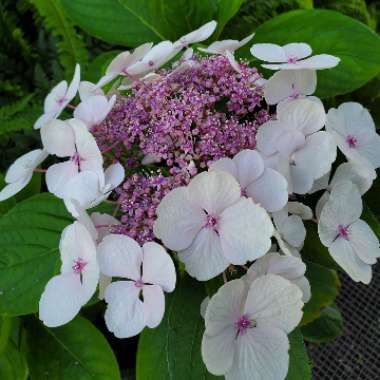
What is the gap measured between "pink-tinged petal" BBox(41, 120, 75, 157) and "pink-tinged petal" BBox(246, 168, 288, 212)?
0.81ft

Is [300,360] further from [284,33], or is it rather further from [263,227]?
[284,33]

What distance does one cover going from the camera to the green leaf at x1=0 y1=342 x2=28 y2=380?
0.96 meters

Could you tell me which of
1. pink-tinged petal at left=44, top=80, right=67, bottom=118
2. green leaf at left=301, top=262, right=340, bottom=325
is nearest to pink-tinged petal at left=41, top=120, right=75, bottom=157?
pink-tinged petal at left=44, top=80, right=67, bottom=118

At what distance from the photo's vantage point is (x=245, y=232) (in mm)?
534

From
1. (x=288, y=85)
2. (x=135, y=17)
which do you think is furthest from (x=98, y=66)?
(x=288, y=85)

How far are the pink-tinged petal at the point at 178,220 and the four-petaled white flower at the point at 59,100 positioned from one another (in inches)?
11.8

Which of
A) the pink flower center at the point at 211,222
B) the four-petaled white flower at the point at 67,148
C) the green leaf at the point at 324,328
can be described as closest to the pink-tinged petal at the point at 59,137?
the four-petaled white flower at the point at 67,148

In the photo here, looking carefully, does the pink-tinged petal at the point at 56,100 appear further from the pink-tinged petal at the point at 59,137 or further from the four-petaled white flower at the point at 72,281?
the four-petaled white flower at the point at 72,281

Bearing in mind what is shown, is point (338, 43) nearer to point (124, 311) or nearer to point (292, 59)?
point (292, 59)

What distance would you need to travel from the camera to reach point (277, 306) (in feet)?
1.80

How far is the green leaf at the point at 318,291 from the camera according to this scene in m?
0.88

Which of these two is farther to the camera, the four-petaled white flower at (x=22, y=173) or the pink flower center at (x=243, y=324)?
the four-petaled white flower at (x=22, y=173)

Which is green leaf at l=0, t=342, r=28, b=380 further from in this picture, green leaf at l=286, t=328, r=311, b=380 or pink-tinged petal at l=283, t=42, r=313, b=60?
pink-tinged petal at l=283, t=42, r=313, b=60

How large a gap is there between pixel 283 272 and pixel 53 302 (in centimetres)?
26
